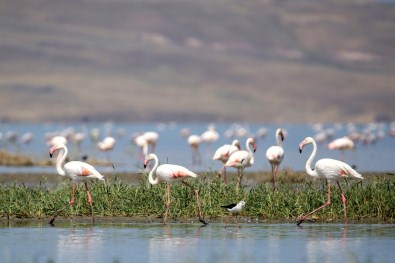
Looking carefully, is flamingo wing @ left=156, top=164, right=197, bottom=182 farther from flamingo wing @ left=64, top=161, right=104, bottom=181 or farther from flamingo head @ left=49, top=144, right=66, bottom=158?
flamingo head @ left=49, top=144, right=66, bottom=158

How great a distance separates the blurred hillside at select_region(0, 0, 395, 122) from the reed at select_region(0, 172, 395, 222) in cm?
8126

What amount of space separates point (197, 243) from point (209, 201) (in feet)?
8.28

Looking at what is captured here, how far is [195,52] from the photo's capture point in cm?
12200

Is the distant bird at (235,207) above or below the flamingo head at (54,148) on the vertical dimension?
below

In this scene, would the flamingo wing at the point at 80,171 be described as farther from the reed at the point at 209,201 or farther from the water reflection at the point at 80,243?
the water reflection at the point at 80,243

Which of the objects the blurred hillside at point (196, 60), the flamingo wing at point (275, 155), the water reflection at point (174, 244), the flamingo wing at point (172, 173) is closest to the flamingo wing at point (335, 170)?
the flamingo wing at point (172, 173)

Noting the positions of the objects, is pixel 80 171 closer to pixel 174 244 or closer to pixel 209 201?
pixel 209 201

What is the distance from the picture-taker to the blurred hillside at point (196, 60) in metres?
103

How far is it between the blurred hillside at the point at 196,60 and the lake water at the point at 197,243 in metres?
83.2

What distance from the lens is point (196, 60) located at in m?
117

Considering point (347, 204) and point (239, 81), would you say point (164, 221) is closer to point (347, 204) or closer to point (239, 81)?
point (347, 204)

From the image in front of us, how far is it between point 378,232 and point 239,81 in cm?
9691

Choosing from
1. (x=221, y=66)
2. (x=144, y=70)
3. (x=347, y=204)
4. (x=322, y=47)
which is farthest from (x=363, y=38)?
(x=347, y=204)

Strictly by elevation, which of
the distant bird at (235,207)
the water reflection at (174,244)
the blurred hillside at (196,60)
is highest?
the blurred hillside at (196,60)
